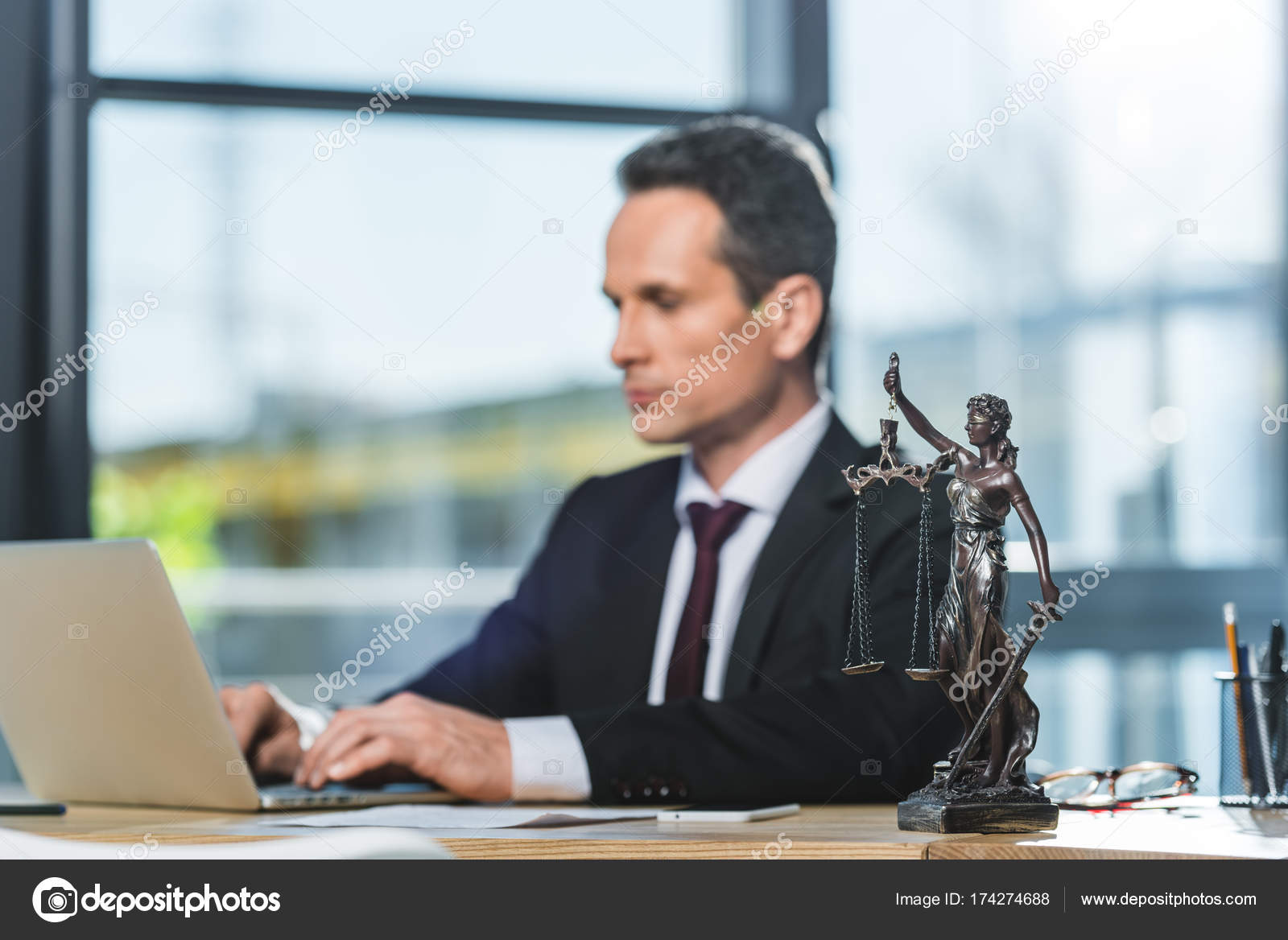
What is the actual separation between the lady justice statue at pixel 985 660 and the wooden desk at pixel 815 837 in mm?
30

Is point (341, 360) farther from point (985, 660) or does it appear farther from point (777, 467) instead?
point (985, 660)

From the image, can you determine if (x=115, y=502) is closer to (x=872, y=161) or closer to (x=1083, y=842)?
(x=872, y=161)

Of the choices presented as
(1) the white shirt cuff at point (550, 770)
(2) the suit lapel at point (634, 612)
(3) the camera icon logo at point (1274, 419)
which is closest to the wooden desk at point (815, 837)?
(1) the white shirt cuff at point (550, 770)

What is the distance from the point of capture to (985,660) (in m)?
1.01

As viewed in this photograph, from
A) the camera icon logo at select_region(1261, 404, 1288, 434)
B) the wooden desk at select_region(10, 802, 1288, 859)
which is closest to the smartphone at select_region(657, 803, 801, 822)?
the wooden desk at select_region(10, 802, 1288, 859)

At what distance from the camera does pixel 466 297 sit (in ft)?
10.4

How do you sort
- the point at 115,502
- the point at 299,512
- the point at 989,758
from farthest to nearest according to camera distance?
the point at 299,512
the point at 115,502
the point at 989,758

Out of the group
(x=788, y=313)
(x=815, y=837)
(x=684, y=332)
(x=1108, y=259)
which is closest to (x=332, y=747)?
(x=815, y=837)

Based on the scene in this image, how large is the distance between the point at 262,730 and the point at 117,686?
1.15ft

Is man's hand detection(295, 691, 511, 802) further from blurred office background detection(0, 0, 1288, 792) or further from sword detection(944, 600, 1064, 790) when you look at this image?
blurred office background detection(0, 0, 1288, 792)

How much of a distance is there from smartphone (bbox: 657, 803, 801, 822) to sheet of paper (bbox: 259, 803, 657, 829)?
31mm

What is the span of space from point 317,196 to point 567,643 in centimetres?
158
